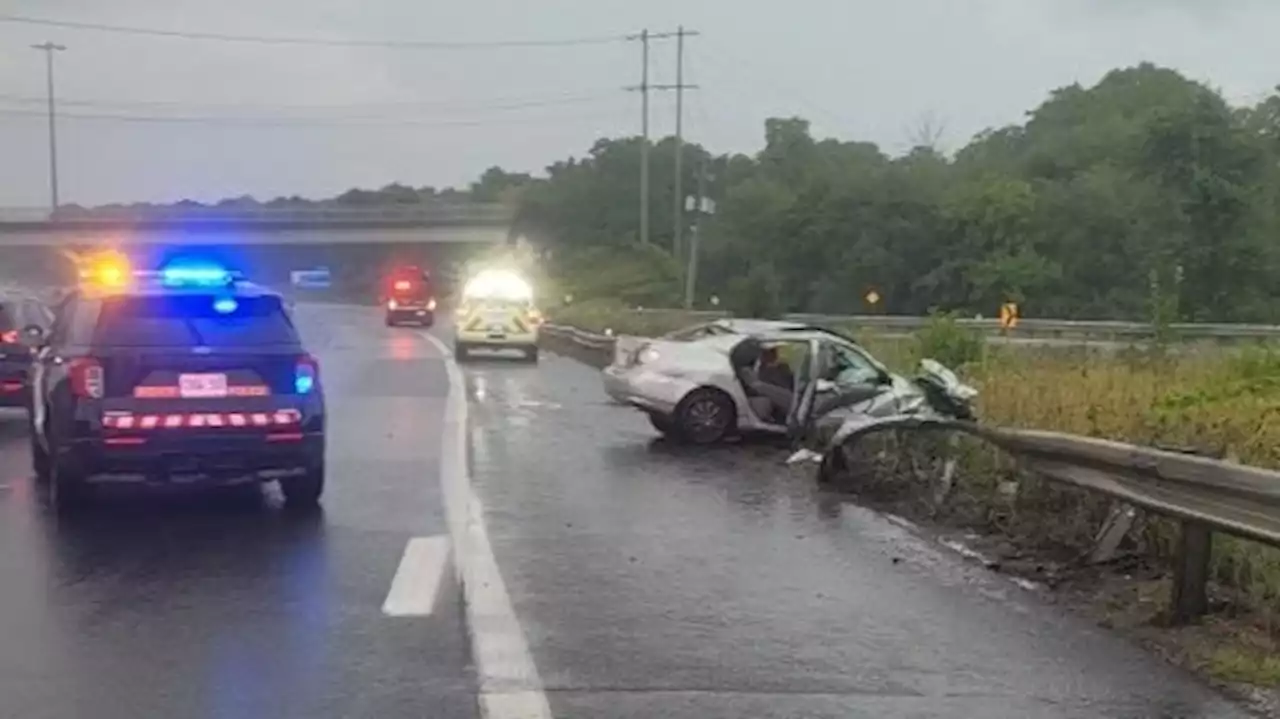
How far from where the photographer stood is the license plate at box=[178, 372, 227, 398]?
1136cm

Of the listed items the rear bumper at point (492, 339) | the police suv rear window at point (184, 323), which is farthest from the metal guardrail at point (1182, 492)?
the rear bumper at point (492, 339)

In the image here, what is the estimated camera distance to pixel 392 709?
21.3ft

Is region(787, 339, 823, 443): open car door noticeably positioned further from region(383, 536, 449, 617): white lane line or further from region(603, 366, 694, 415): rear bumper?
region(383, 536, 449, 617): white lane line

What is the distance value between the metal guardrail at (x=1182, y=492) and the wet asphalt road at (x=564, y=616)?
65 centimetres

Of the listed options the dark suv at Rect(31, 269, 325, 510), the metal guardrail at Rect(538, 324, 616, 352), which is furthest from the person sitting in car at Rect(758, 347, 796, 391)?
the metal guardrail at Rect(538, 324, 616, 352)

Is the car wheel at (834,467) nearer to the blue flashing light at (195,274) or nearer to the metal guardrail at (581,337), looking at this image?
the blue flashing light at (195,274)

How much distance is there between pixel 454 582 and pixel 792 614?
1.94m

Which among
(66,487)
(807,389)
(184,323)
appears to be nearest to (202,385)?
(184,323)

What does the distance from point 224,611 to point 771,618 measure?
2708 millimetres

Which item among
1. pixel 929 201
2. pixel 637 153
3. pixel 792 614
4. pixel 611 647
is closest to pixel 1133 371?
pixel 792 614

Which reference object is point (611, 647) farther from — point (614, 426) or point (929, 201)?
point (929, 201)

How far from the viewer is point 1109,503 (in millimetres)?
10250

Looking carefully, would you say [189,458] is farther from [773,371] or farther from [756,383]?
[773,371]

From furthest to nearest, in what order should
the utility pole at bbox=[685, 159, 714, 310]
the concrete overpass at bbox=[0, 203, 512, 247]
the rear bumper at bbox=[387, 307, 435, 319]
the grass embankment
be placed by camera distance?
the concrete overpass at bbox=[0, 203, 512, 247] < the utility pole at bbox=[685, 159, 714, 310] < the rear bumper at bbox=[387, 307, 435, 319] < the grass embankment
